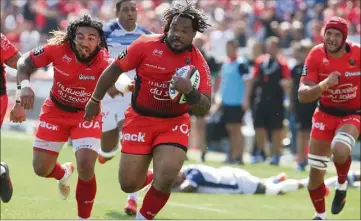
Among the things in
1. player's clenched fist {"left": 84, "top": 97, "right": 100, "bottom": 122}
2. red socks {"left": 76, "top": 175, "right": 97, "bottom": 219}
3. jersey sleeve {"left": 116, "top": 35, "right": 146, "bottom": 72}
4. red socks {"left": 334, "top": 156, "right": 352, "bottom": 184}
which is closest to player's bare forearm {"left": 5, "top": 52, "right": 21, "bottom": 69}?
red socks {"left": 76, "top": 175, "right": 97, "bottom": 219}

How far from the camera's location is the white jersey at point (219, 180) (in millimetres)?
15055

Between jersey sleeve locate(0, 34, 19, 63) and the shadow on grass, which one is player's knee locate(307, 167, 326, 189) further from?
jersey sleeve locate(0, 34, 19, 63)

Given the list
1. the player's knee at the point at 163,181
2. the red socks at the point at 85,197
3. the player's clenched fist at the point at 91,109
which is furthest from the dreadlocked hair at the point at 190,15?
the red socks at the point at 85,197

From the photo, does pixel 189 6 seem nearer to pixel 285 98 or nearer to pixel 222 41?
pixel 285 98

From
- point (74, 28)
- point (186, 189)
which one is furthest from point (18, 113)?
point (186, 189)

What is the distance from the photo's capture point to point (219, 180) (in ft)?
50.1

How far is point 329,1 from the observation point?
77.7 feet

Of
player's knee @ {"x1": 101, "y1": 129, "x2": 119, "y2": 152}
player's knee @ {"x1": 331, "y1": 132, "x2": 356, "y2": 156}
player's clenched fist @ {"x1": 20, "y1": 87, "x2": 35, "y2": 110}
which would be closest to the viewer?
player's clenched fist @ {"x1": 20, "y1": 87, "x2": 35, "y2": 110}

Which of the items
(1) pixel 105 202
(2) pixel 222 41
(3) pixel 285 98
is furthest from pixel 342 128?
(2) pixel 222 41

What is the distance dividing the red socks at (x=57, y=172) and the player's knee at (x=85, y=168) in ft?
3.12

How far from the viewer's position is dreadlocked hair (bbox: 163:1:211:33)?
9.76 m

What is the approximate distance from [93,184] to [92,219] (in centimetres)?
83

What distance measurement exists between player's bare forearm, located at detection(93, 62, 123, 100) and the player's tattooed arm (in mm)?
888

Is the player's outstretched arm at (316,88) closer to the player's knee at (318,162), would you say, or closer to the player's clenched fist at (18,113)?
the player's knee at (318,162)
